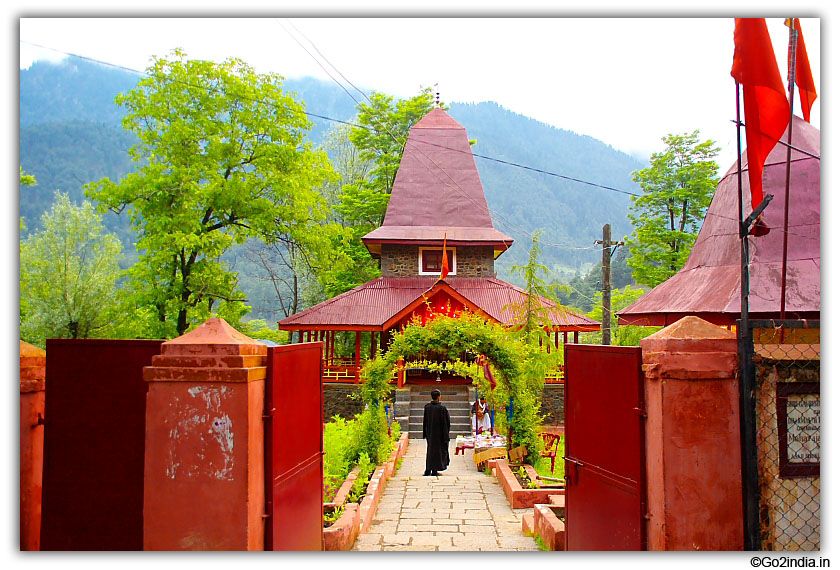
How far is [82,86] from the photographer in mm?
10406

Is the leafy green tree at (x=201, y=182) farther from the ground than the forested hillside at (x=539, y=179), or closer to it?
closer to it

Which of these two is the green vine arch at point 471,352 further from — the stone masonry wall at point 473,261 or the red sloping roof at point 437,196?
the stone masonry wall at point 473,261

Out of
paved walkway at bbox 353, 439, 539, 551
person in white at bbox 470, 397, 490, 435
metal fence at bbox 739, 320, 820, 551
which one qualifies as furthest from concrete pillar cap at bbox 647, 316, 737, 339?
person in white at bbox 470, 397, 490, 435

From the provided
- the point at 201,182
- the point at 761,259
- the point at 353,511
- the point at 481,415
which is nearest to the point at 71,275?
the point at 201,182

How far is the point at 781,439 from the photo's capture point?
3686 mm

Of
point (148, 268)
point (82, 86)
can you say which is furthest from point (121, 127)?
point (82, 86)

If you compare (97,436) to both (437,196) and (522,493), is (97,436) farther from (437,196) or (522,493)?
(437,196)

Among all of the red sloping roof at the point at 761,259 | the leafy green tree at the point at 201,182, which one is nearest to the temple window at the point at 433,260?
the leafy green tree at the point at 201,182

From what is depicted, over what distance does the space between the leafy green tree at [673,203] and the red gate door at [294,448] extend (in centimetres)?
1848

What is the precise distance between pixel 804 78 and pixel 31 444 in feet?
19.6

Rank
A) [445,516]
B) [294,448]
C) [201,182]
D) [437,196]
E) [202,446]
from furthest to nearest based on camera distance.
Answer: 1. [437,196]
2. [201,182]
3. [445,516]
4. [294,448]
5. [202,446]

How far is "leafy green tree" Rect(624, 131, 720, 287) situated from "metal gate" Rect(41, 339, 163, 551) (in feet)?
64.3

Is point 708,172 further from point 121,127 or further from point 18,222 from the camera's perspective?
point 18,222

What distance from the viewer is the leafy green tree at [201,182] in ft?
46.2
